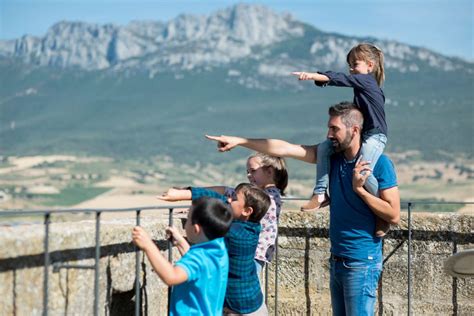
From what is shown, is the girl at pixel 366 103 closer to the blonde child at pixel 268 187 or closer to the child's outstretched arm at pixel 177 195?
the blonde child at pixel 268 187

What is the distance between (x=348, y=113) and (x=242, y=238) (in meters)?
0.71

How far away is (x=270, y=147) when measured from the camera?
4520 millimetres

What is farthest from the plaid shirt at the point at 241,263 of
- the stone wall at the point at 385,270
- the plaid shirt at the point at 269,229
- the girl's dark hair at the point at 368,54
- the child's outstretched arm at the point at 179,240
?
the girl's dark hair at the point at 368,54

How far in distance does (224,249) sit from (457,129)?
199034 mm

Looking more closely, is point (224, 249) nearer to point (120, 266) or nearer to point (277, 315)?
point (120, 266)

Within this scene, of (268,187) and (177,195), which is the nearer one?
(177,195)

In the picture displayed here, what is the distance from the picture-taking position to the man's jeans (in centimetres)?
451

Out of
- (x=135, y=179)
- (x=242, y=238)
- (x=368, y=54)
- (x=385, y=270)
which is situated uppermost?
(x=135, y=179)

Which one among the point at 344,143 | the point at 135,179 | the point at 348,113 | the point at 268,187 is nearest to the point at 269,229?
the point at 268,187

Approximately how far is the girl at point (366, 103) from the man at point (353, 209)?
0.16ft

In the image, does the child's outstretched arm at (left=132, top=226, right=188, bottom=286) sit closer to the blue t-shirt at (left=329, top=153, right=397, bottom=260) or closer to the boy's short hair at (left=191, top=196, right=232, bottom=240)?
the boy's short hair at (left=191, top=196, right=232, bottom=240)

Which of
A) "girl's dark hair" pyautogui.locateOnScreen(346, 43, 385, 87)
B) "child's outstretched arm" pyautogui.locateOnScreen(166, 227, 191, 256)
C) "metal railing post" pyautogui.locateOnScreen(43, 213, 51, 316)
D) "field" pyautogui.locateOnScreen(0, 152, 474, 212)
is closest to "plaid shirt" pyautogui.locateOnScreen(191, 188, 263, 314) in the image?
"child's outstretched arm" pyautogui.locateOnScreen(166, 227, 191, 256)

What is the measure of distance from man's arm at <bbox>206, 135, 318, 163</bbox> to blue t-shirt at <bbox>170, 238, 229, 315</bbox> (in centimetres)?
48

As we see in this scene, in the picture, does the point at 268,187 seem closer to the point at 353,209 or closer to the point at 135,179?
the point at 353,209
